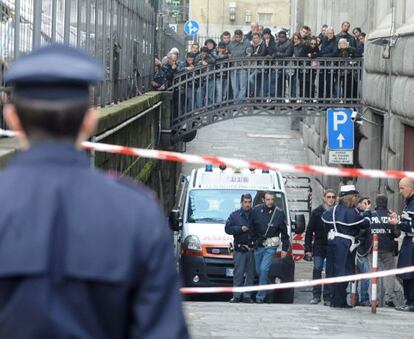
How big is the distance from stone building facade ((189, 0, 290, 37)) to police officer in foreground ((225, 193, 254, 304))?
6177cm

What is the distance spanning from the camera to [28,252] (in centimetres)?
345

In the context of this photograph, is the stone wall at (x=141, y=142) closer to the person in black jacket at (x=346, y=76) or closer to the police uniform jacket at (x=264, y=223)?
the police uniform jacket at (x=264, y=223)

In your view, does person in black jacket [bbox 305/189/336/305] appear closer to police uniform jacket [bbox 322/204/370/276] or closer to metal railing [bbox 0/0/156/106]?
police uniform jacket [bbox 322/204/370/276]

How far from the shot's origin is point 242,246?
17.8 metres

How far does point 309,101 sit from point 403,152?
782cm

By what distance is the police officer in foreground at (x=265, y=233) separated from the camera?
58.0ft

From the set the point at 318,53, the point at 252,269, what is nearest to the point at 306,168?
the point at 252,269

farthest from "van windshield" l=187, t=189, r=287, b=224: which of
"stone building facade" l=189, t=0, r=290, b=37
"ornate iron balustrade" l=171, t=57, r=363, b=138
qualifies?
"stone building facade" l=189, t=0, r=290, b=37

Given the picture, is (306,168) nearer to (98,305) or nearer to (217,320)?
(217,320)

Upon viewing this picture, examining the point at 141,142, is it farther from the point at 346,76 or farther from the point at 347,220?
the point at 347,220

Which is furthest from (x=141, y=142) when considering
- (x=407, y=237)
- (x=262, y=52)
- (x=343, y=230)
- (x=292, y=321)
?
(x=292, y=321)

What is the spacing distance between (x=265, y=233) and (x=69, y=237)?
14.3 m

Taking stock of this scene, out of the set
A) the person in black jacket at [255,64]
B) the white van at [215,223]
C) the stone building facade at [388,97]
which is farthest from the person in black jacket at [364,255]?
the person in black jacket at [255,64]

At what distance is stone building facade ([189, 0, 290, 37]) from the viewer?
264 ft
